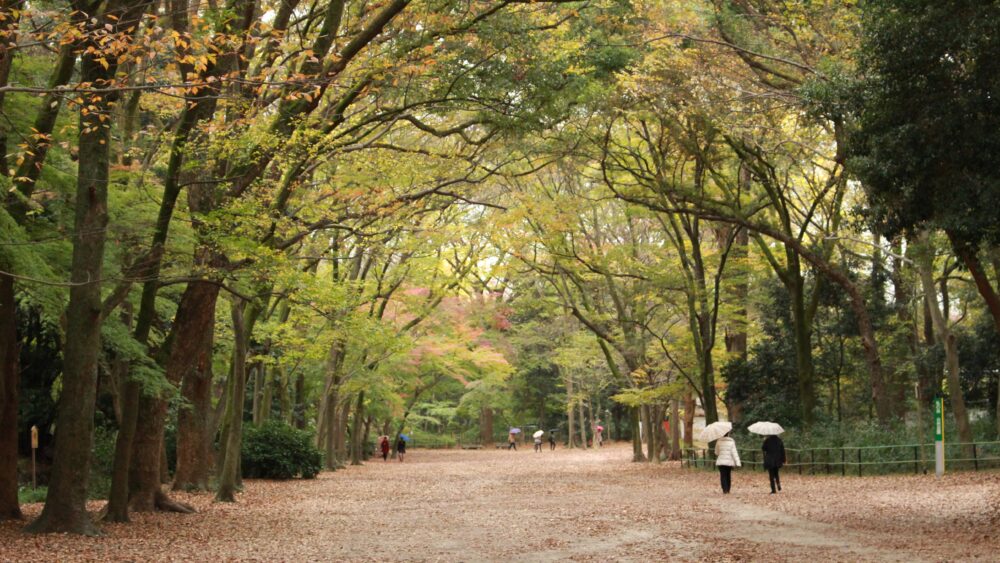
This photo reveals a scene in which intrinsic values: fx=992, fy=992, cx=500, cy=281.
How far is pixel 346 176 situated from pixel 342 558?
10.8 meters

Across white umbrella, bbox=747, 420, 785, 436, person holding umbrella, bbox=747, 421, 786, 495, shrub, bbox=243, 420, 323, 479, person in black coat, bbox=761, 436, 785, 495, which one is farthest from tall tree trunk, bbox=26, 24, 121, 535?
shrub, bbox=243, 420, 323, 479

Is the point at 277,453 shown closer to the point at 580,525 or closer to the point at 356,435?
the point at 356,435

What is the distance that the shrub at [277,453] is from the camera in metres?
26.4

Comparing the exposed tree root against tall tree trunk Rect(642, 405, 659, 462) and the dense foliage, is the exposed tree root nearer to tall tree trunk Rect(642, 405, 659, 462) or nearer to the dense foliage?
the dense foliage

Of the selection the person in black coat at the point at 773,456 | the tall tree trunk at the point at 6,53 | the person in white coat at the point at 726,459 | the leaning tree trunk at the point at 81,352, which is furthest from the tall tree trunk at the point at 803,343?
the tall tree trunk at the point at 6,53

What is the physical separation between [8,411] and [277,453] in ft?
45.7

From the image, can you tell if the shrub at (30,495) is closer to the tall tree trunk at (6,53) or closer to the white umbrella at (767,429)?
the tall tree trunk at (6,53)

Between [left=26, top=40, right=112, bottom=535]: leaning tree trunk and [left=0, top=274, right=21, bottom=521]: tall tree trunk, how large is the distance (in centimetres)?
140

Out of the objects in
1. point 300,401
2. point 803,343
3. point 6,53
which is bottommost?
point 300,401

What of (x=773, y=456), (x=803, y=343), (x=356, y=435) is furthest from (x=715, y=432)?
(x=356, y=435)

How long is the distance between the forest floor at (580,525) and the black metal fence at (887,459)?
91 centimetres

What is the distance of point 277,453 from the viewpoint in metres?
26.6

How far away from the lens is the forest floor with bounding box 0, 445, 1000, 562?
10438 mm

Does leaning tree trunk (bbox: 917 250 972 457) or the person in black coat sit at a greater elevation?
leaning tree trunk (bbox: 917 250 972 457)
